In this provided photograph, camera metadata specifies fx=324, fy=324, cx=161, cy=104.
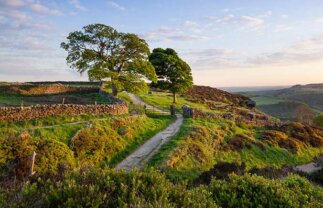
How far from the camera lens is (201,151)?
93.5 feet

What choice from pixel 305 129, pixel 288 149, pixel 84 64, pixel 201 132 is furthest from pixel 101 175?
pixel 305 129

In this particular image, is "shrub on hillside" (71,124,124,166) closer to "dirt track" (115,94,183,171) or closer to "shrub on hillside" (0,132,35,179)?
"dirt track" (115,94,183,171)

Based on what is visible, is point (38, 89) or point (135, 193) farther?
point (38, 89)

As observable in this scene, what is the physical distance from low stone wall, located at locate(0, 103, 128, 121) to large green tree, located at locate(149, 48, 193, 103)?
21529 millimetres

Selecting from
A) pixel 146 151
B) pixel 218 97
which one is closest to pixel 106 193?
pixel 146 151

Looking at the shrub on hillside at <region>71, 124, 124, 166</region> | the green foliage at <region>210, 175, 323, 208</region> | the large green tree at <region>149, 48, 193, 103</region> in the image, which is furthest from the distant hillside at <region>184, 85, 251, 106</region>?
the green foliage at <region>210, 175, 323, 208</region>

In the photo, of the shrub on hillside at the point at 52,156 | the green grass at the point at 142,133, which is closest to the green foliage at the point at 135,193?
the shrub on hillside at the point at 52,156

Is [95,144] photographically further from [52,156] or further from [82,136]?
[52,156]

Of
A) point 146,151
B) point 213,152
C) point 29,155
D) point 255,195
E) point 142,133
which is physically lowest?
point 213,152

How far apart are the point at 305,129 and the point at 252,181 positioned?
41447 mm

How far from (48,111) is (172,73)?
3178 centimetres

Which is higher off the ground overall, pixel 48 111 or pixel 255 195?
pixel 48 111

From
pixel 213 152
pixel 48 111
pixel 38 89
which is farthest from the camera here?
pixel 38 89

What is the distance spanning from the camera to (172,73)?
2264 inches
